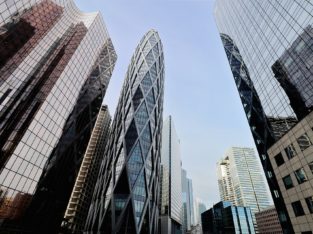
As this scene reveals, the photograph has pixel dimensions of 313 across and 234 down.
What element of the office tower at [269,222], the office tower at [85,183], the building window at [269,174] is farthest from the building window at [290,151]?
the office tower at [269,222]

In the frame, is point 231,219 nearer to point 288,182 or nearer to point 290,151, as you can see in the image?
point 288,182

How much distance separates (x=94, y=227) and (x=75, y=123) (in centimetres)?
2906

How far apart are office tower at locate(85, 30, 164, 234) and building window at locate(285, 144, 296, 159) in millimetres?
41533

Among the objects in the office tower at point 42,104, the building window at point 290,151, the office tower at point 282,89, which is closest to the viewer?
the office tower at point 282,89

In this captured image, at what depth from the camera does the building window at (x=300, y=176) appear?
22062mm

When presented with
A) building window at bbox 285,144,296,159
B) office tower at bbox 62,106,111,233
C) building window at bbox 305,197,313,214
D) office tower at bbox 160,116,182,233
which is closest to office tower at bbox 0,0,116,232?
office tower at bbox 62,106,111,233

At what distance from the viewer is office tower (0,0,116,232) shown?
37812 millimetres

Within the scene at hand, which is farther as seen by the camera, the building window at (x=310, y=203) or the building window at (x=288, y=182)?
the building window at (x=288, y=182)

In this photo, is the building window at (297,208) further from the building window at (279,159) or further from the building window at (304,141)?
the building window at (304,141)

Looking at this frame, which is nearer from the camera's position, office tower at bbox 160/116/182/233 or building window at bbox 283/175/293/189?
building window at bbox 283/175/293/189

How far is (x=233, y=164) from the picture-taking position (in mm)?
191125

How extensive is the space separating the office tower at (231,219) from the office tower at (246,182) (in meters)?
41.7

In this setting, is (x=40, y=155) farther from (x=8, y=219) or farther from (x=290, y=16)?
(x=290, y=16)

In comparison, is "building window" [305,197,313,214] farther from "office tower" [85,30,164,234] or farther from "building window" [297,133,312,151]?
"office tower" [85,30,164,234]
